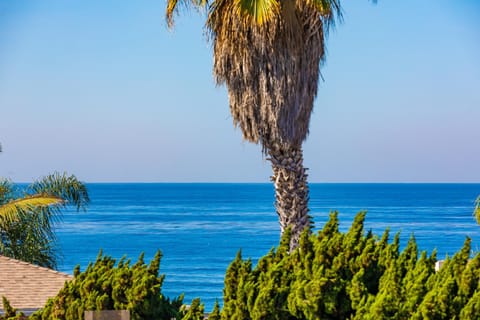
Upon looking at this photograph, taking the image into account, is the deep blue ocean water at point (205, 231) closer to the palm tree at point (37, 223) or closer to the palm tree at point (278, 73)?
the palm tree at point (37, 223)

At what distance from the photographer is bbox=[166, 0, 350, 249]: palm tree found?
704 inches

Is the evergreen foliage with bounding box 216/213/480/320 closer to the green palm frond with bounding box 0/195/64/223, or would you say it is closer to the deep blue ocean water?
the green palm frond with bounding box 0/195/64/223

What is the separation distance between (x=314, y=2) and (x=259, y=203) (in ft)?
385

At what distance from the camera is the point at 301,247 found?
9773 millimetres

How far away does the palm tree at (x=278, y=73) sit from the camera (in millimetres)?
17875

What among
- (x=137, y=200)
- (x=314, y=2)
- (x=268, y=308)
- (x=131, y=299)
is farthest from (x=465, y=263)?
(x=137, y=200)

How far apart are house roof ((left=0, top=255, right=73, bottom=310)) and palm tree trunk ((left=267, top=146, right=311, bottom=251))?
4.14 m

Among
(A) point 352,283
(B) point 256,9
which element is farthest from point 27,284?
(A) point 352,283

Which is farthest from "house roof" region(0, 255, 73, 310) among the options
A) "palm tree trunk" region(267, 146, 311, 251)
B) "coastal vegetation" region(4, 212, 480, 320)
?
"coastal vegetation" region(4, 212, 480, 320)

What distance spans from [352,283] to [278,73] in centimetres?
925

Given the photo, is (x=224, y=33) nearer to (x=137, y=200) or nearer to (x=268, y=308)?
(x=268, y=308)

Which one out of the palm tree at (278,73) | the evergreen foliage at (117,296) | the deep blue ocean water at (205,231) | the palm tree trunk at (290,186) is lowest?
the deep blue ocean water at (205,231)

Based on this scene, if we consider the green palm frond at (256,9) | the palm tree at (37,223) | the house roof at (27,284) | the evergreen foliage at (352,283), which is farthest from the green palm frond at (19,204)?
the evergreen foliage at (352,283)

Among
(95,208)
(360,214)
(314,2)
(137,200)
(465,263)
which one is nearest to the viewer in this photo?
(465,263)
